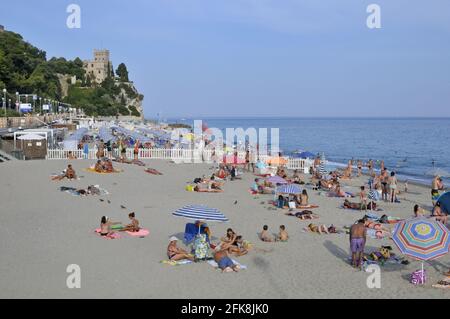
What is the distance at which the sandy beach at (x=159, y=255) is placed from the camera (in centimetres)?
801

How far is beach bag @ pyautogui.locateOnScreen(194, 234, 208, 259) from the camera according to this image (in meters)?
9.61

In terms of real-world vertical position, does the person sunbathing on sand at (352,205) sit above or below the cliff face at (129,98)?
below

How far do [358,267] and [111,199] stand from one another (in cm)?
897

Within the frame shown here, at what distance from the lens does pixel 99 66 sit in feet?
500

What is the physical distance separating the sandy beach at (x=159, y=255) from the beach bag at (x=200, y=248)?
0.24 m

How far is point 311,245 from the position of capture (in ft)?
36.8

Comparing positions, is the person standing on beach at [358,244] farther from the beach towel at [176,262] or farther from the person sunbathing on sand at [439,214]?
the person sunbathing on sand at [439,214]

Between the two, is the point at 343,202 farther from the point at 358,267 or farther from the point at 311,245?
the point at 358,267

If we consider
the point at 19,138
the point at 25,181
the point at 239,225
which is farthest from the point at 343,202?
the point at 19,138

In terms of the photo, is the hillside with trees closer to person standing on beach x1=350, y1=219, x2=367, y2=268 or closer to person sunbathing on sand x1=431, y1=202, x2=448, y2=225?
person sunbathing on sand x1=431, y1=202, x2=448, y2=225

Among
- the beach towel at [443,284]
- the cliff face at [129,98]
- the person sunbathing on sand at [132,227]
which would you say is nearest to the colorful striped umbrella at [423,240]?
the beach towel at [443,284]

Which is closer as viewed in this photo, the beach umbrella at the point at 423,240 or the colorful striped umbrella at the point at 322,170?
the beach umbrella at the point at 423,240

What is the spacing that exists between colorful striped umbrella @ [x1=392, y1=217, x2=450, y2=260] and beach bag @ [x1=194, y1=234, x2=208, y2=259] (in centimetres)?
352
